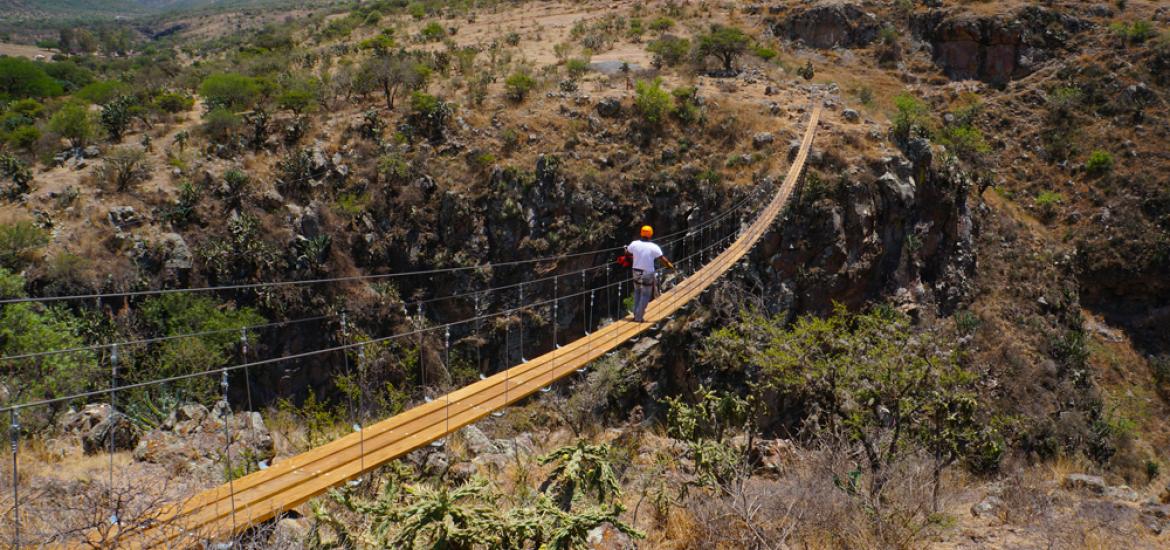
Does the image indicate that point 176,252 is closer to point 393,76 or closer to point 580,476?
point 393,76

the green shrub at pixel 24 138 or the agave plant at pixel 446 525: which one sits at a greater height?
the green shrub at pixel 24 138

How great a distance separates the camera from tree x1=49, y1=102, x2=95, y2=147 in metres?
14.8

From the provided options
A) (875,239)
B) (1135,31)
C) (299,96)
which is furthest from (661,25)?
(1135,31)

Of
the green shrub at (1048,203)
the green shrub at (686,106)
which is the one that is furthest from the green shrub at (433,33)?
the green shrub at (1048,203)

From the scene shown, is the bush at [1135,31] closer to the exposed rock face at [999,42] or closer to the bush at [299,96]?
the exposed rock face at [999,42]

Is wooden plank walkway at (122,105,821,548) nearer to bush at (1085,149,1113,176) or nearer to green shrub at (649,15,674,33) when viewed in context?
green shrub at (649,15,674,33)

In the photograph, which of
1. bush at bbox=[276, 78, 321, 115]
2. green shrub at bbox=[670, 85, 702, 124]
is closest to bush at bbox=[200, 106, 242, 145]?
bush at bbox=[276, 78, 321, 115]

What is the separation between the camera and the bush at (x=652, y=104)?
17453 mm

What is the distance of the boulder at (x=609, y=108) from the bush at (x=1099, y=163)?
53.9 feet

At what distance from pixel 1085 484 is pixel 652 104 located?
12.9m

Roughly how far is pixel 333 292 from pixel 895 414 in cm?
1176

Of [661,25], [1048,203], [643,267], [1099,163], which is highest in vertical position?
[661,25]

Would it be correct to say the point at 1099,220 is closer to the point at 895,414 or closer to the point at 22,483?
the point at 895,414

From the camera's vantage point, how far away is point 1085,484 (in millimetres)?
7512
